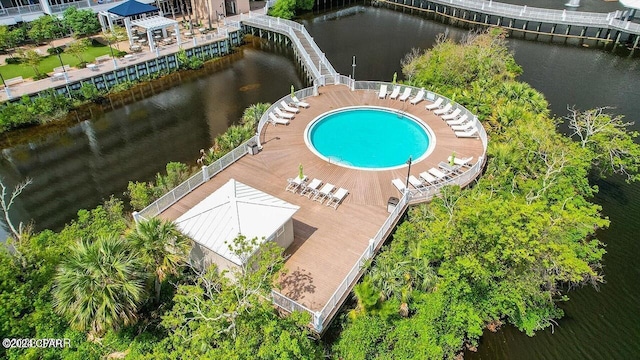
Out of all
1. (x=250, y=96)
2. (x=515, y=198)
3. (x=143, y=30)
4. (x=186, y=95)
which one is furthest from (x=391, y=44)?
(x=515, y=198)

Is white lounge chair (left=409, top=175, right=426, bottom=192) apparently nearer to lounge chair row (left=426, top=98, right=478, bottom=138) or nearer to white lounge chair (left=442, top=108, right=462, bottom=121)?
lounge chair row (left=426, top=98, right=478, bottom=138)

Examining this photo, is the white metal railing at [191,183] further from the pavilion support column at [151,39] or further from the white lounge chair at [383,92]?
the pavilion support column at [151,39]

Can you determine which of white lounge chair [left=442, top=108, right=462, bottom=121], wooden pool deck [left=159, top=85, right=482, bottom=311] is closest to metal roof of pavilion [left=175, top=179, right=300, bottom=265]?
wooden pool deck [left=159, top=85, right=482, bottom=311]

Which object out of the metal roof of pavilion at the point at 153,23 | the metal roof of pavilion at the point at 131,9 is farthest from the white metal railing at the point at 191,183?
the metal roof of pavilion at the point at 131,9

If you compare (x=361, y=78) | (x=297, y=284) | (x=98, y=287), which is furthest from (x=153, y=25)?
(x=297, y=284)

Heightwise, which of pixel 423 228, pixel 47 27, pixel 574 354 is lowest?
pixel 574 354

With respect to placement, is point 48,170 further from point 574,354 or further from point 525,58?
point 525,58
